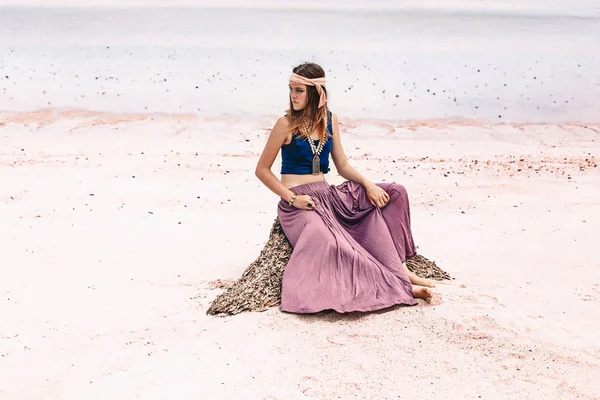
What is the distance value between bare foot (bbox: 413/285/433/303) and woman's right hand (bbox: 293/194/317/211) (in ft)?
2.92

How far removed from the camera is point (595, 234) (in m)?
7.75

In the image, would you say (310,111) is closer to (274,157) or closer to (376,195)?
(274,157)

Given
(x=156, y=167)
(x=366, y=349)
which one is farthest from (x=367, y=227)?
(x=156, y=167)

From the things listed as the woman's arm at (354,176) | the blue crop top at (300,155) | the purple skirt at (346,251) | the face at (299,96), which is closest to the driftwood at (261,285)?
the purple skirt at (346,251)

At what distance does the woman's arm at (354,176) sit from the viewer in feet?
18.4

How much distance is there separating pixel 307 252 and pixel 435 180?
17.4ft

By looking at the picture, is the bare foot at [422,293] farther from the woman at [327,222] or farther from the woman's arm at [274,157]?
the woman's arm at [274,157]

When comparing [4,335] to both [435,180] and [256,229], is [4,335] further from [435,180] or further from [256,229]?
[435,180]

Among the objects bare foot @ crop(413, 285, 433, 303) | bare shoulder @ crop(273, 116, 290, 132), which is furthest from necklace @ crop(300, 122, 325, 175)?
bare foot @ crop(413, 285, 433, 303)

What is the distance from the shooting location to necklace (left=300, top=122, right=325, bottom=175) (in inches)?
216

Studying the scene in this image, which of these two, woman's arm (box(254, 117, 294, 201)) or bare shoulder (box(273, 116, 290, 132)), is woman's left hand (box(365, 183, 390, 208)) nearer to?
woman's arm (box(254, 117, 294, 201))

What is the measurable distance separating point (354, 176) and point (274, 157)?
641 millimetres

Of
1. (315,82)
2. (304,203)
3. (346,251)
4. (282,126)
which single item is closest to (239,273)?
(304,203)

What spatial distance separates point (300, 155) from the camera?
5574 millimetres
